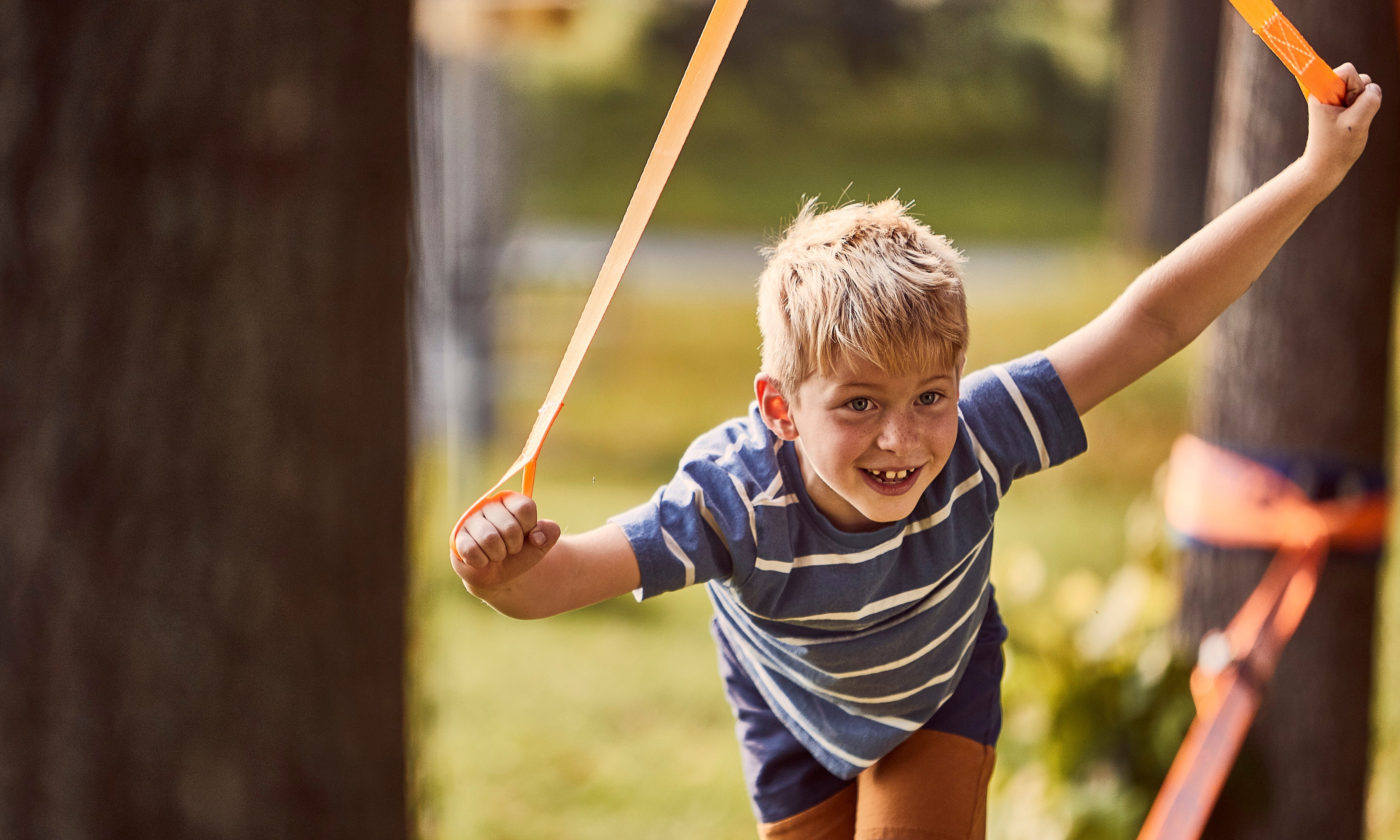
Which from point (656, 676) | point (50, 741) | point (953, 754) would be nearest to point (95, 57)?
point (50, 741)

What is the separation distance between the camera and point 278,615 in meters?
1.45

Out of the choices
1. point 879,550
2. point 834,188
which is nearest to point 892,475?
point 879,550

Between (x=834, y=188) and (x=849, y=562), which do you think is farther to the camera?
(x=834, y=188)

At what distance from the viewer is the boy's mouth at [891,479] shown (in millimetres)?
1311

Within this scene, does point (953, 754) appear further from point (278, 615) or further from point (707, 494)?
point (278, 615)

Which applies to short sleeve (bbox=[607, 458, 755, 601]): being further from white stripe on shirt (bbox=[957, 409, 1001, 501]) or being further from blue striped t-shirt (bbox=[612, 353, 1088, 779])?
white stripe on shirt (bbox=[957, 409, 1001, 501])

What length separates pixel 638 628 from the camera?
5344 millimetres

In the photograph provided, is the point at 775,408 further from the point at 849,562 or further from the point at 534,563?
the point at 534,563

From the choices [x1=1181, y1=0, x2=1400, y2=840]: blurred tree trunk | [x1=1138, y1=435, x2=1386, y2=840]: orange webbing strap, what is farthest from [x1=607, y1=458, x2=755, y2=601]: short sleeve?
[x1=1181, y1=0, x2=1400, y2=840]: blurred tree trunk

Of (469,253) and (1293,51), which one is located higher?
(469,253)

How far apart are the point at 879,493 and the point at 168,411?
0.79 metres

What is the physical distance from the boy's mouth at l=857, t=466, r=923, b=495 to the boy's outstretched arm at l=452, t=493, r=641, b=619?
10.3 inches

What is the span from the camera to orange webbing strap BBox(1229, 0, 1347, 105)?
4.17 feet

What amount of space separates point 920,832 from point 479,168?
7.48 m
